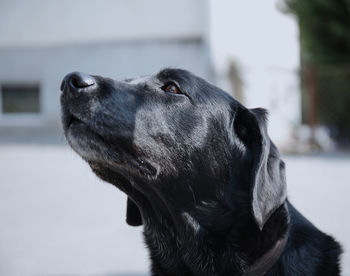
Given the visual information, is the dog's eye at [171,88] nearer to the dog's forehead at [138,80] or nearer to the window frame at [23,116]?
the dog's forehead at [138,80]

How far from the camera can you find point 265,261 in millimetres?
2174

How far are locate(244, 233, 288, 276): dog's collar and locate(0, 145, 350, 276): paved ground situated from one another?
1758 mm

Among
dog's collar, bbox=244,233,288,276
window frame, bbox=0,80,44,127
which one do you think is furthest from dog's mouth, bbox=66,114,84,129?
window frame, bbox=0,80,44,127

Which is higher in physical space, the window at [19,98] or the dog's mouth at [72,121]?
the dog's mouth at [72,121]

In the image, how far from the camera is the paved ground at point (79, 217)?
392 cm

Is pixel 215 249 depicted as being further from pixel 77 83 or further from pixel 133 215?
pixel 77 83

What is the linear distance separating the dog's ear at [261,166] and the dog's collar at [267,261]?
0.15 meters

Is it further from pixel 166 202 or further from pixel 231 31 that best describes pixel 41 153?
pixel 166 202

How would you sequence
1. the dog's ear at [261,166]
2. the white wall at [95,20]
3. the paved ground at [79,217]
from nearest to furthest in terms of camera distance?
the dog's ear at [261,166] → the paved ground at [79,217] → the white wall at [95,20]

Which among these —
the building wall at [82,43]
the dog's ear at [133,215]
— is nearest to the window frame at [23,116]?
the building wall at [82,43]

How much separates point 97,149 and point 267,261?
992mm

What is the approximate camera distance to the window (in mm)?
14898

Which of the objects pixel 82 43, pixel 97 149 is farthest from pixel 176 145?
pixel 82 43

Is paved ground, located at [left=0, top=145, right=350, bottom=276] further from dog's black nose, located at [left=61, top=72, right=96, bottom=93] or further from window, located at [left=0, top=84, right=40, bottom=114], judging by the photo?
window, located at [left=0, top=84, right=40, bottom=114]
